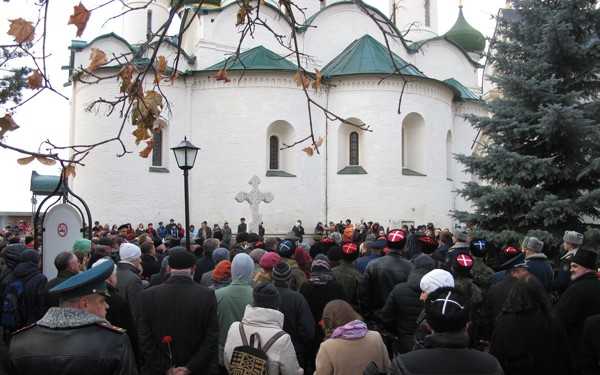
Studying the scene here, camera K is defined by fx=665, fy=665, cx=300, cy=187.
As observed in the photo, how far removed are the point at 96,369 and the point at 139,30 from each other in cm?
3090

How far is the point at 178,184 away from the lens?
27594 mm

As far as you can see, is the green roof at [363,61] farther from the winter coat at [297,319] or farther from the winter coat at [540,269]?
the winter coat at [297,319]

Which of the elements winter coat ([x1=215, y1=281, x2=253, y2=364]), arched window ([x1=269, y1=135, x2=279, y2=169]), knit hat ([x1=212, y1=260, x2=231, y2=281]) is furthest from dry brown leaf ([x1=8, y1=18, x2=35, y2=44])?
arched window ([x1=269, y1=135, x2=279, y2=169])

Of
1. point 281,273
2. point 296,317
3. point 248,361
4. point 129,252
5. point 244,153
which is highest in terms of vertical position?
point 244,153

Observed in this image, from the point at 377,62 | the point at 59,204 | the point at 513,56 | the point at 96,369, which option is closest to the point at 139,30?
the point at 377,62

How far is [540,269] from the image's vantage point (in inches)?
291

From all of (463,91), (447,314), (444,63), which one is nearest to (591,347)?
(447,314)

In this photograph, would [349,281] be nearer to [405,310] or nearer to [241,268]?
[405,310]

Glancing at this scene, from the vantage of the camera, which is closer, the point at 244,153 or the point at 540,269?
the point at 540,269

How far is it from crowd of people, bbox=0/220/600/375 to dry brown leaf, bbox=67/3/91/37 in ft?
4.49

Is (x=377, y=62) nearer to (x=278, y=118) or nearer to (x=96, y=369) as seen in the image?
(x=278, y=118)

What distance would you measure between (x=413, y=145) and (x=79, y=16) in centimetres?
2691

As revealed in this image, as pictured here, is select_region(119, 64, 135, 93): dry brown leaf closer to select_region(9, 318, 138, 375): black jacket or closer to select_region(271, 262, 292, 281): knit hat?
select_region(9, 318, 138, 375): black jacket

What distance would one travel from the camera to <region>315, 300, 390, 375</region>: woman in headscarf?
4469mm
